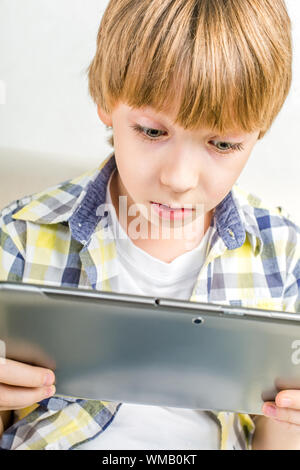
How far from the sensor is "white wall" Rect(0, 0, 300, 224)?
931 mm

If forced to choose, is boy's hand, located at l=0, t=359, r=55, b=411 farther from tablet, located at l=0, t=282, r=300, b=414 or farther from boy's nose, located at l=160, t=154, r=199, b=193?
boy's nose, located at l=160, t=154, r=199, b=193

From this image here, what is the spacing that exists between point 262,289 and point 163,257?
0.51ft

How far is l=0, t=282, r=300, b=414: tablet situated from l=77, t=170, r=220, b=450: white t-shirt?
0.11 meters

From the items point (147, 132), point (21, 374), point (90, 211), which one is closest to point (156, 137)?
point (147, 132)

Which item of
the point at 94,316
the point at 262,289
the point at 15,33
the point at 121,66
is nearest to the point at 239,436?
the point at 262,289

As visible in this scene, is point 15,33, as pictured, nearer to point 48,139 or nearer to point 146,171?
point 48,139

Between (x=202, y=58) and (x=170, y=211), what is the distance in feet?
0.65

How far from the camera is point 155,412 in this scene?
78cm

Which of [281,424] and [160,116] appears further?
[281,424]

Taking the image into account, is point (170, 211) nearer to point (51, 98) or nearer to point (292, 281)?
point (292, 281)

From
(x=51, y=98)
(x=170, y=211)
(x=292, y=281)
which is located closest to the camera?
(x=170, y=211)

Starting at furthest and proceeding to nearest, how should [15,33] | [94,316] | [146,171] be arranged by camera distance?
[15,33], [146,171], [94,316]

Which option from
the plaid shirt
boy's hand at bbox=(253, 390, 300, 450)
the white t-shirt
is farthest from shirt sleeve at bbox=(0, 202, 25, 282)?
boy's hand at bbox=(253, 390, 300, 450)

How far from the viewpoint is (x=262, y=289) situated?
0.84 m
